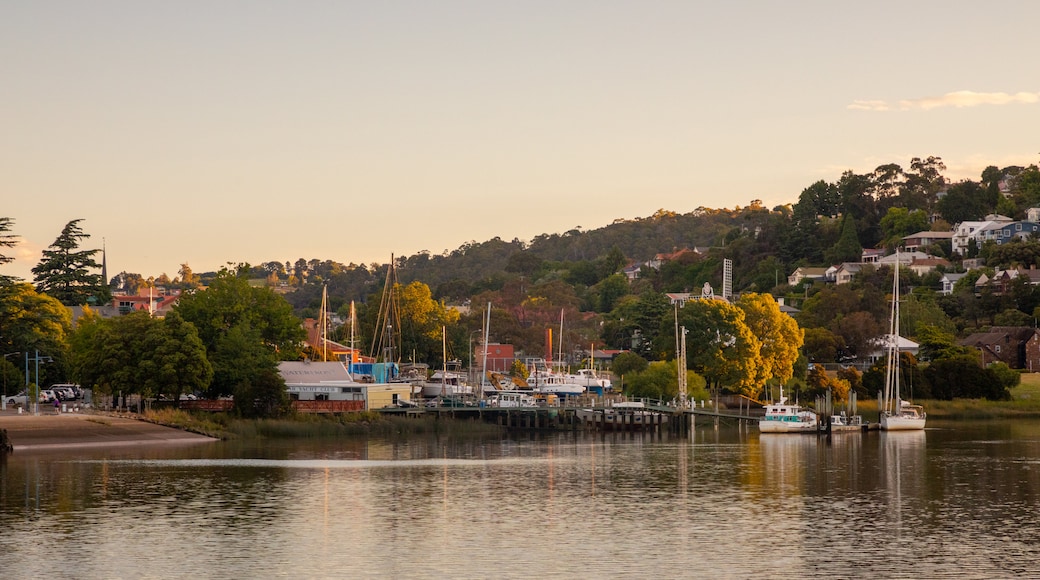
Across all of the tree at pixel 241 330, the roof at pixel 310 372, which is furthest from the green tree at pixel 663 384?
the tree at pixel 241 330

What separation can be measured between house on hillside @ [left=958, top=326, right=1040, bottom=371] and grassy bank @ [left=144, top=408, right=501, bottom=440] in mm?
65263

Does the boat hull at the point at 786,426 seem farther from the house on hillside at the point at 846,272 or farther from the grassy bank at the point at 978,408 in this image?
the house on hillside at the point at 846,272

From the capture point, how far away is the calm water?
4009 centimetres

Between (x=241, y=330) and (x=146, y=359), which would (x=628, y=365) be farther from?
(x=146, y=359)

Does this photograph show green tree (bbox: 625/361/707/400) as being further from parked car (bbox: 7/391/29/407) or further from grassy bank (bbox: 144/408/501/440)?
parked car (bbox: 7/391/29/407)

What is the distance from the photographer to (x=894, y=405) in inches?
4587

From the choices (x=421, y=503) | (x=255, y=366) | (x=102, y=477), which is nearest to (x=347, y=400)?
(x=255, y=366)

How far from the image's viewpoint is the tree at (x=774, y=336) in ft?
420

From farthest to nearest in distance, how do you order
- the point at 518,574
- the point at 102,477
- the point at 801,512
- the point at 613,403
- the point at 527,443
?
the point at 613,403 < the point at 527,443 < the point at 102,477 < the point at 801,512 < the point at 518,574

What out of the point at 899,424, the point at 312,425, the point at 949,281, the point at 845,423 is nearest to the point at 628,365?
the point at 845,423

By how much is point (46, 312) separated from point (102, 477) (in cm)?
4670

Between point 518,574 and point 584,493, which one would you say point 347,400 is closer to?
point 584,493

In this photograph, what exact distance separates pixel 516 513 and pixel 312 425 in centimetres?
4480

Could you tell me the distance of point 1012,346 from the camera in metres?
146
